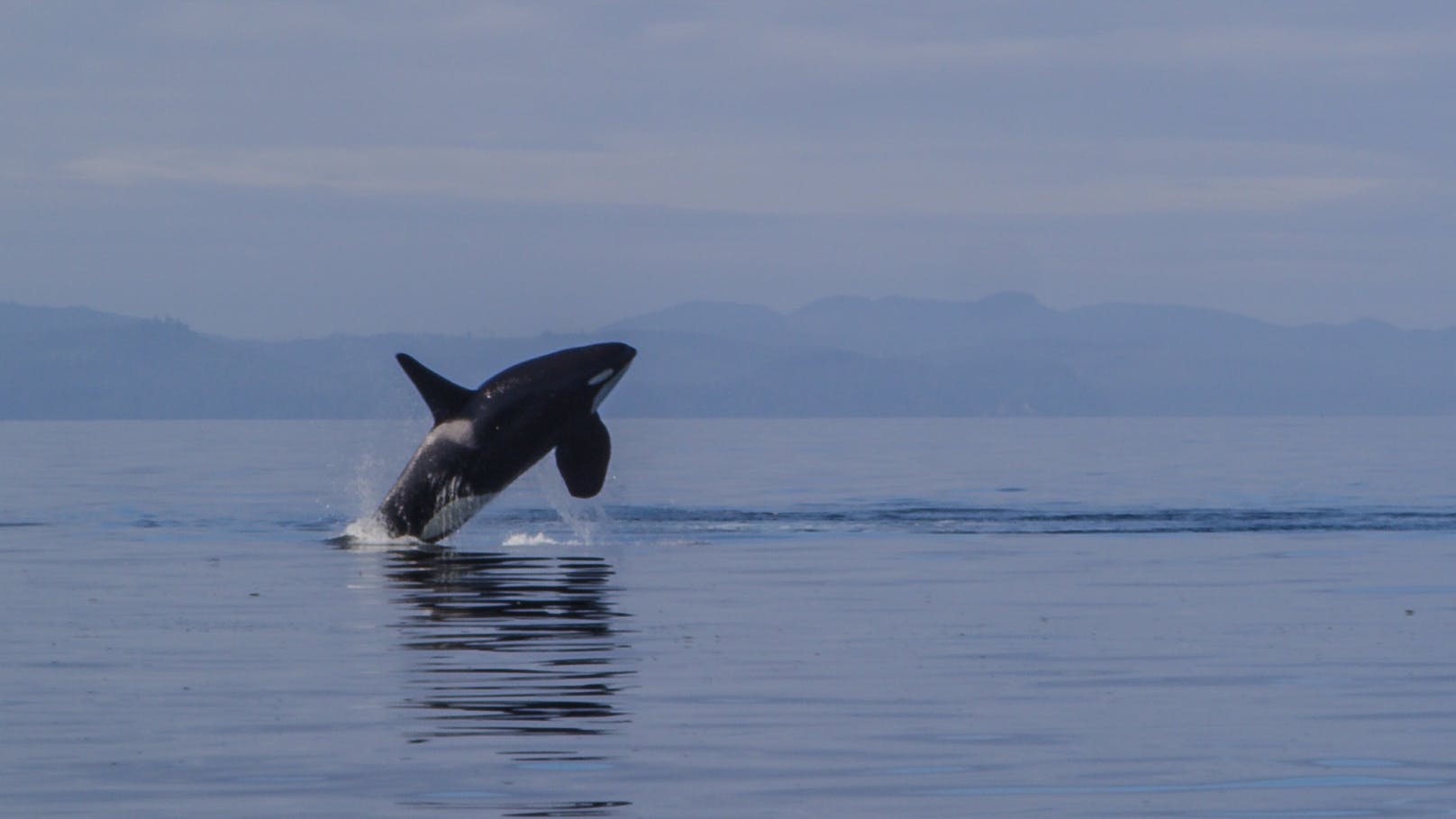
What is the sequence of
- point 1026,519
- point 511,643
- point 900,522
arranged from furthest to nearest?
point 1026,519 → point 900,522 → point 511,643

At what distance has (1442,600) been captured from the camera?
26.8 meters

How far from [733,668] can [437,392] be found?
538 inches

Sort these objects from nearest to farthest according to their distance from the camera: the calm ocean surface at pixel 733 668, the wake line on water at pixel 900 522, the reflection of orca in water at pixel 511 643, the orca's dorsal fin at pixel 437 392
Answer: the calm ocean surface at pixel 733 668, the reflection of orca in water at pixel 511 643, the orca's dorsal fin at pixel 437 392, the wake line on water at pixel 900 522

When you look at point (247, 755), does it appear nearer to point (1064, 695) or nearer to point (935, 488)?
point (1064, 695)

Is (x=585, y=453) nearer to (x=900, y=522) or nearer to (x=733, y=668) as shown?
(x=900, y=522)

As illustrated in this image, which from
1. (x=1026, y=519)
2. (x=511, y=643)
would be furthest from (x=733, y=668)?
(x=1026, y=519)

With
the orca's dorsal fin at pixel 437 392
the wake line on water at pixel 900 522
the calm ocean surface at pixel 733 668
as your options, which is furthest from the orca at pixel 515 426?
the wake line on water at pixel 900 522

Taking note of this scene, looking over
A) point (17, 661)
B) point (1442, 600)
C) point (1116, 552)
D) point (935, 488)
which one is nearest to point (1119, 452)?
point (935, 488)

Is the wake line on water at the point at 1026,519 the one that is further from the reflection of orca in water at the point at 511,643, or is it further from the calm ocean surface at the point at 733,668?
the reflection of orca in water at the point at 511,643

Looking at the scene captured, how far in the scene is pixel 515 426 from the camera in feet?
107

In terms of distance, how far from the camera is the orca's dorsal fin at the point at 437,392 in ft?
107

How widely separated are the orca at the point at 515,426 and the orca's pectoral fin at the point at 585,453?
1 cm

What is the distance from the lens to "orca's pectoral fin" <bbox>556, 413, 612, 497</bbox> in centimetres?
3306

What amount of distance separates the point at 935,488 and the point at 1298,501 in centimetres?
1183
